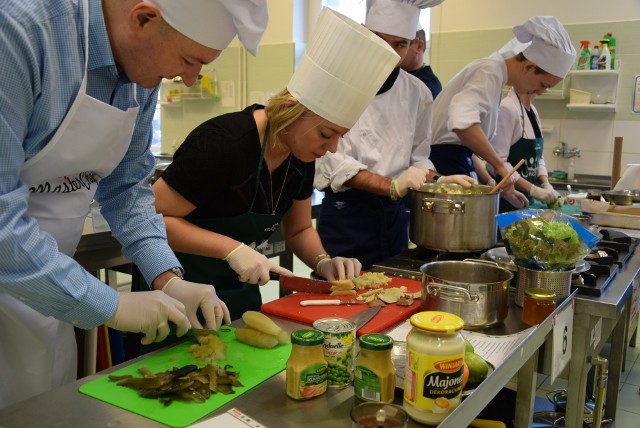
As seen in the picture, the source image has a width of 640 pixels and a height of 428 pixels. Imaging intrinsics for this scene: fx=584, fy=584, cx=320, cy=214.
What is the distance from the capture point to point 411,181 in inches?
85.2

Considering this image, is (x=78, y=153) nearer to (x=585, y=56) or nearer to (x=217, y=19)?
(x=217, y=19)

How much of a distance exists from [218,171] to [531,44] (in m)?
2.13

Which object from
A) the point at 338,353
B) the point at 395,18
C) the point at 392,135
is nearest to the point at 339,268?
the point at 338,353

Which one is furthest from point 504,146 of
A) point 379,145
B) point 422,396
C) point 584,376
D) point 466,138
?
point 422,396

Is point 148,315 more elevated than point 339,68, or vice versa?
point 339,68

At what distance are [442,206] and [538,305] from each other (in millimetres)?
506

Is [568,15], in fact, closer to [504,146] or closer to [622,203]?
[504,146]

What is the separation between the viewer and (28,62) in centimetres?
99

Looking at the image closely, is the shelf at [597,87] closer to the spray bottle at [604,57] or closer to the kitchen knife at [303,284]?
the spray bottle at [604,57]

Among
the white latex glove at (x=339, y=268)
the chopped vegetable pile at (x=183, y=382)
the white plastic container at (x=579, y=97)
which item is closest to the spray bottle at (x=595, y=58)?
the white plastic container at (x=579, y=97)

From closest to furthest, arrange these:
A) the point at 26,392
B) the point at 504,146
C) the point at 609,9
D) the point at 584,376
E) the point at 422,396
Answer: the point at 422,396 → the point at 26,392 → the point at 584,376 → the point at 504,146 → the point at 609,9

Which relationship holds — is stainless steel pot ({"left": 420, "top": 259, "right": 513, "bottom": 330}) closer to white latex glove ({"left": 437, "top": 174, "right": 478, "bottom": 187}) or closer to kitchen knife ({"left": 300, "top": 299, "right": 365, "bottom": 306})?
kitchen knife ({"left": 300, "top": 299, "right": 365, "bottom": 306})

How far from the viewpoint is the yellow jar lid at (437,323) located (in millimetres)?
940

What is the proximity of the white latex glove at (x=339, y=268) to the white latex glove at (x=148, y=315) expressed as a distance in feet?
2.17
